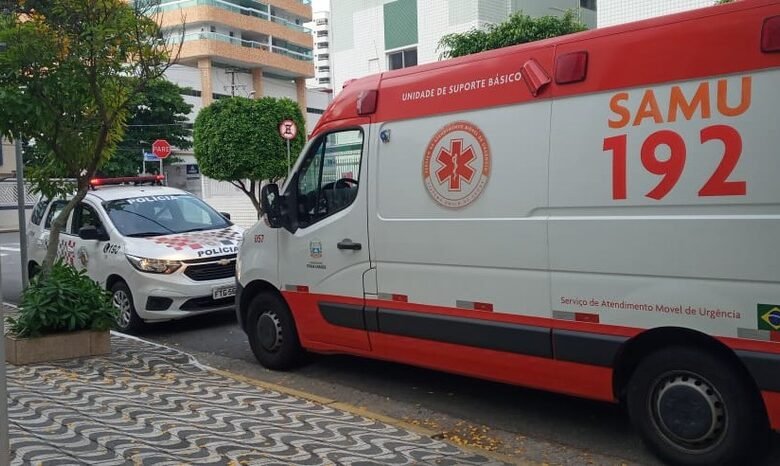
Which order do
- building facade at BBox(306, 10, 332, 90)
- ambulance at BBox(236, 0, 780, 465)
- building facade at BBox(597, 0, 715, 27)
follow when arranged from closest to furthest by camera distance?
1. ambulance at BBox(236, 0, 780, 465)
2. building facade at BBox(597, 0, 715, 27)
3. building facade at BBox(306, 10, 332, 90)

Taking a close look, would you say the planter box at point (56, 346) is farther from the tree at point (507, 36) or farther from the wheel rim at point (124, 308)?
the tree at point (507, 36)

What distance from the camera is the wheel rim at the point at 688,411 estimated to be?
4.21 m

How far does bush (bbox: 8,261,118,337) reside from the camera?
6949mm

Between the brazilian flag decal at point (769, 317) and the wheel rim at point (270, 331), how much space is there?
4.25 metres

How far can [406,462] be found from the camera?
430cm

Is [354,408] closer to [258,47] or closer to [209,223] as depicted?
[209,223]

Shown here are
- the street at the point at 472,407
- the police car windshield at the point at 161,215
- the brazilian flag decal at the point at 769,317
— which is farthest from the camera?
the police car windshield at the point at 161,215

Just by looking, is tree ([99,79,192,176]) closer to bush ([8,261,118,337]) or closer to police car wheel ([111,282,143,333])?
police car wheel ([111,282,143,333])

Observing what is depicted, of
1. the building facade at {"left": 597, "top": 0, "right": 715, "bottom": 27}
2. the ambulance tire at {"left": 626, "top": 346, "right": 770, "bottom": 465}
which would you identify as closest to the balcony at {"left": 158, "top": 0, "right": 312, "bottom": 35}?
the building facade at {"left": 597, "top": 0, "right": 715, "bottom": 27}

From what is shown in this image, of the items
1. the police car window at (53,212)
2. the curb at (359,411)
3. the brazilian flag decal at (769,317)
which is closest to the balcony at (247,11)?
the police car window at (53,212)

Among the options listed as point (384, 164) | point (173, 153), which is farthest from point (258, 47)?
point (384, 164)

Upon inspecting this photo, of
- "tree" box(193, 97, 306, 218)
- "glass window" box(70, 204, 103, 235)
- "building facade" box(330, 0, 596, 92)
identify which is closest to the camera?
"glass window" box(70, 204, 103, 235)

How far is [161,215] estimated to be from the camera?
9.87 meters

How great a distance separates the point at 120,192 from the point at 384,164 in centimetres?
557
